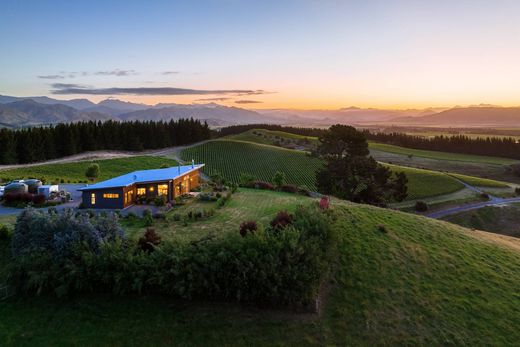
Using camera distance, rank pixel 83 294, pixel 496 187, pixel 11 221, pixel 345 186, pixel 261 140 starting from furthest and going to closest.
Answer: pixel 261 140, pixel 496 187, pixel 345 186, pixel 11 221, pixel 83 294

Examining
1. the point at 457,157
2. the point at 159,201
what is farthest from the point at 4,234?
the point at 457,157

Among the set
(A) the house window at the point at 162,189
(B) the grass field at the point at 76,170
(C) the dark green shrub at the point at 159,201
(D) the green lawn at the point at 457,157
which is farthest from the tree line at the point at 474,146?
(C) the dark green shrub at the point at 159,201

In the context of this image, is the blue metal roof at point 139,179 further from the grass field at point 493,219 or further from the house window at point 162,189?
the grass field at point 493,219

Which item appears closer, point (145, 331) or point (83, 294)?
point (145, 331)

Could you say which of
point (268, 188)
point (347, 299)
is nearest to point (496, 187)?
point (268, 188)

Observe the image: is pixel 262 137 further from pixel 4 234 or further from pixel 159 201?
pixel 4 234

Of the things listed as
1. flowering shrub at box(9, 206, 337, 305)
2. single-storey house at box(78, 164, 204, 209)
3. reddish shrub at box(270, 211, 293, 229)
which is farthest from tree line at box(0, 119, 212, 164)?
reddish shrub at box(270, 211, 293, 229)

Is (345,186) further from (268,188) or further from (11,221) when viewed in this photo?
(11,221)
